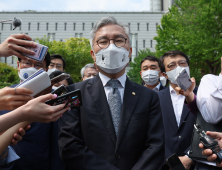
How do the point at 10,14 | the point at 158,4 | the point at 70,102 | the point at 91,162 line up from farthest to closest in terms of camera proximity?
1. the point at 158,4
2. the point at 10,14
3. the point at 91,162
4. the point at 70,102

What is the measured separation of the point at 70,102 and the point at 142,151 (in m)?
1.03

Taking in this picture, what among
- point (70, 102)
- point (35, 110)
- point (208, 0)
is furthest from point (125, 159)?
point (208, 0)

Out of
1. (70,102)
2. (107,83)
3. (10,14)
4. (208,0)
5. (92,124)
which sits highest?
(10,14)

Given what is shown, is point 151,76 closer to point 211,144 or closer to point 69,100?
point 211,144

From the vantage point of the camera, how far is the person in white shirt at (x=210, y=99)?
2387 mm

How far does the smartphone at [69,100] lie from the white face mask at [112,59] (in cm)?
73

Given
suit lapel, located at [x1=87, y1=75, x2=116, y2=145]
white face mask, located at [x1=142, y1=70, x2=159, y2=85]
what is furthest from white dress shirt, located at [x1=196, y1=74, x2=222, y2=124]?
white face mask, located at [x1=142, y1=70, x2=159, y2=85]

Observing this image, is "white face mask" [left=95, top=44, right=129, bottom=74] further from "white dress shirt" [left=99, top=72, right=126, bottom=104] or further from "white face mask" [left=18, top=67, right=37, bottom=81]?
"white face mask" [left=18, top=67, right=37, bottom=81]

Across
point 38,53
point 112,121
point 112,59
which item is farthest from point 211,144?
point 38,53

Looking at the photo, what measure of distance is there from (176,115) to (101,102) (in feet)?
5.58

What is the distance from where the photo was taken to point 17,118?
5.74ft

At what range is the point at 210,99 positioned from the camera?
97.6 inches

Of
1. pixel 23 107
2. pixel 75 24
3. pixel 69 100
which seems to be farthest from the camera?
pixel 75 24

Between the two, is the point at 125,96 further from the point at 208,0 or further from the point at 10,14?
the point at 10,14
